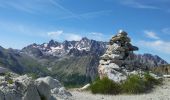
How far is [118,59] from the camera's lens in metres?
41.1

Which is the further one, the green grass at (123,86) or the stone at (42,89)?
the green grass at (123,86)

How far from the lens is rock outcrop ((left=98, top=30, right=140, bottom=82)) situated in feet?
123

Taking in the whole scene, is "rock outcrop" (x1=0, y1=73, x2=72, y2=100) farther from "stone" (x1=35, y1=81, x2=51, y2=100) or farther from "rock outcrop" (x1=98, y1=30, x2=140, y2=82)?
"rock outcrop" (x1=98, y1=30, x2=140, y2=82)

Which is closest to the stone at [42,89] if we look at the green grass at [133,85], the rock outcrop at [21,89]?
the rock outcrop at [21,89]

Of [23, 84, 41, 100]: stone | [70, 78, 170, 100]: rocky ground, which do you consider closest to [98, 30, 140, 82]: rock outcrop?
[70, 78, 170, 100]: rocky ground

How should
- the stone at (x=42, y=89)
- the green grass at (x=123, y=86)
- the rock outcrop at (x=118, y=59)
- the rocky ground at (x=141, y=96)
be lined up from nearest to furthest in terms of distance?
the stone at (x=42, y=89)
the rocky ground at (x=141, y=96)
the green grass at (x=123, y=86)
the rock outcrop at (x=118, y=59)

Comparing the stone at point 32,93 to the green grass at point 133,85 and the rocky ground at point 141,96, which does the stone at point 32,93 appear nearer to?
the rocky ground at point 141,96

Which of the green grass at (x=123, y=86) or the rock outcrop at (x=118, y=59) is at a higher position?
the rock outcrop at (x=118, y=59)

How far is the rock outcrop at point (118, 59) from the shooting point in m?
37.6

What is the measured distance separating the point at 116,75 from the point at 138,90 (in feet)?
13.1

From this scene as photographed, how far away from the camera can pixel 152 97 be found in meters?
30.1

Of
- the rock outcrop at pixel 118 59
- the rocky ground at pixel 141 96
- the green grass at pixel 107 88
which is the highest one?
the rock outcrop at pixel 118 59

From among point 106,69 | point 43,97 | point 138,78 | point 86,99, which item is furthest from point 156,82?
point 43,97

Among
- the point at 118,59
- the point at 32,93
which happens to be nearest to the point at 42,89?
the point at 32,93
